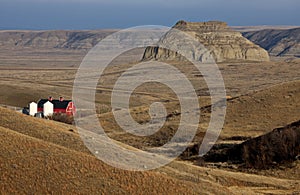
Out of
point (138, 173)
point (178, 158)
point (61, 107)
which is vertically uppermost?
point (138, 173)

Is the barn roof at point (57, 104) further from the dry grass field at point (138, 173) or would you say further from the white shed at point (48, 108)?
the dry grass field at point (138, 173)

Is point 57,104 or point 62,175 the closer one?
point 62,175

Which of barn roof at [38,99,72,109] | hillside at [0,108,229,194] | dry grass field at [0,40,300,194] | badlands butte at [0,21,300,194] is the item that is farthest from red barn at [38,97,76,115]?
hillside at [0,108,229,194]

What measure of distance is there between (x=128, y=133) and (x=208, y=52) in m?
143

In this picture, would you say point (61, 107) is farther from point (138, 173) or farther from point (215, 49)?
point (215, 49)

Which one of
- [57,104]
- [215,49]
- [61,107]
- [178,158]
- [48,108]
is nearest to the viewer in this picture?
[178,158]

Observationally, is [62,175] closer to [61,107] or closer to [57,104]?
[61,107]

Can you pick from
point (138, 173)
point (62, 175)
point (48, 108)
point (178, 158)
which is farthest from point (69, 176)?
point (48, 108)

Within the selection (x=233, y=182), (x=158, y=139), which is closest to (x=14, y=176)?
(x=233, y=182)

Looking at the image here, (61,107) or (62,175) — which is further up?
(62,175)

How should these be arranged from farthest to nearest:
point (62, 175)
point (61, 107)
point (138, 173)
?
point (61, 107) < point (138, 173) < point (62, 175)

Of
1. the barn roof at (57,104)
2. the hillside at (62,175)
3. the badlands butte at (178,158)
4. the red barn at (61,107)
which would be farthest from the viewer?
the barn roof at (57,104)

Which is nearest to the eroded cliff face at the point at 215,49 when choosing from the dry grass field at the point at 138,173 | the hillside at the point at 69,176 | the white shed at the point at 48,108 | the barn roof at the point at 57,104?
the barn roof at the point at 57,104

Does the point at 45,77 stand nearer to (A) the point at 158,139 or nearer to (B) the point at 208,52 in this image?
(B) the point at 208,52
